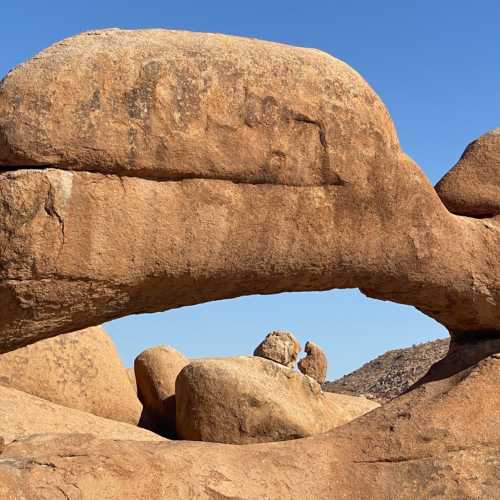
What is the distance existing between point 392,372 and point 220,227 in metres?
19.0

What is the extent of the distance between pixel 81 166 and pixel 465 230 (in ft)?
7.98

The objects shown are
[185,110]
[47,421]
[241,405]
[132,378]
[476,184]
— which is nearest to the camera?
[185,110]

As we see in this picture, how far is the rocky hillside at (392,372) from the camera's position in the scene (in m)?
20.6

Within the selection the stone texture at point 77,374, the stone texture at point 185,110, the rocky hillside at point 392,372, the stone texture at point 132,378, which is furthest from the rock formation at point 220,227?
the rocky hillside at point 392,372

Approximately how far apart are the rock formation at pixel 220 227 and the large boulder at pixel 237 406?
5.93 ft

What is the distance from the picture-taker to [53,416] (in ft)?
22.5

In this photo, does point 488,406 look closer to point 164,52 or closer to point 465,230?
point 465,230

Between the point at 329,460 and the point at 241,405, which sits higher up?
the point at 241,405

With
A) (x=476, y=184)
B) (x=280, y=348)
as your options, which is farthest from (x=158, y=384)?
(x=280, y=348)

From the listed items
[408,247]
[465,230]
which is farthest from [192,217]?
[465,230]

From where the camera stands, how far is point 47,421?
6719 millimetres

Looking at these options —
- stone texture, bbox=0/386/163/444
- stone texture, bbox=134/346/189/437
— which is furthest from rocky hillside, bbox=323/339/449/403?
stone texture, bbox=0/386/163/444

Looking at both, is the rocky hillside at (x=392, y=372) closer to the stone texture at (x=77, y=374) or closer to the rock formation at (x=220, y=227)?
the stone texture at (x=77, y=374)

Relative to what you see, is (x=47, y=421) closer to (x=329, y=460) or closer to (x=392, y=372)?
(x=329, y=460)
